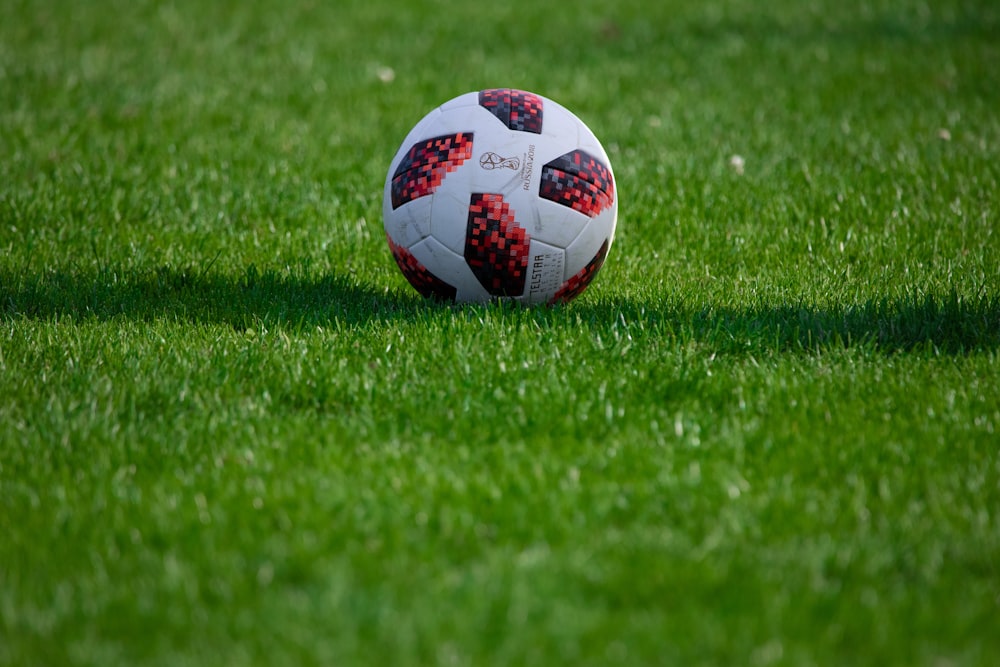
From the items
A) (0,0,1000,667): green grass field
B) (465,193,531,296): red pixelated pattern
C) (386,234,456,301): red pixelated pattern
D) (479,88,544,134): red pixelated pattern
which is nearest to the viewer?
(0,0,1000,667): green grass field

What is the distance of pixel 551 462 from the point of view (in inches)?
135

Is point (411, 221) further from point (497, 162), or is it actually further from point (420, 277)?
point (497, 162)

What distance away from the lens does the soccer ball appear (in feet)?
14.5

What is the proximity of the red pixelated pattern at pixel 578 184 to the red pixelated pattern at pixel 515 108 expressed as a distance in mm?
206

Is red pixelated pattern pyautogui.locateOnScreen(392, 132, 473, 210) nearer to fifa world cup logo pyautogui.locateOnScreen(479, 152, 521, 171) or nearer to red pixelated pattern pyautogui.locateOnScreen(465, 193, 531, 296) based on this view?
fifa world cup logo pyautogui.locateOnScreen(479, 152, 521, 171)

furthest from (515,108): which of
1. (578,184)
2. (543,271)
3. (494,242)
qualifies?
(543,271)

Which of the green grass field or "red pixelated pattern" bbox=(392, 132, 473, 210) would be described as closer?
the green grass field

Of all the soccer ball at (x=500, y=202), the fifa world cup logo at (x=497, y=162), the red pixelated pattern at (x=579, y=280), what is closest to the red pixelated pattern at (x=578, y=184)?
the soccer ball at (x=500, y=202)

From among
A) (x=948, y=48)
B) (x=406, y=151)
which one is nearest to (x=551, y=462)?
(x=406, y=151)

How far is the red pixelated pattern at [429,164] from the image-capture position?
4461 millimetres

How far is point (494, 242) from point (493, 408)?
3.12 ft

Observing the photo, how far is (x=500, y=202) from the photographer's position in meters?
4.39

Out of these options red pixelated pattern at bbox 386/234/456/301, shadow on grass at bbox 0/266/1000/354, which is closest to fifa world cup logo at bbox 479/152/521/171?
red pixelated pattern at bbox 386/234/456/301

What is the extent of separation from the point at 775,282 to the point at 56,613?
A: 3940 mm
